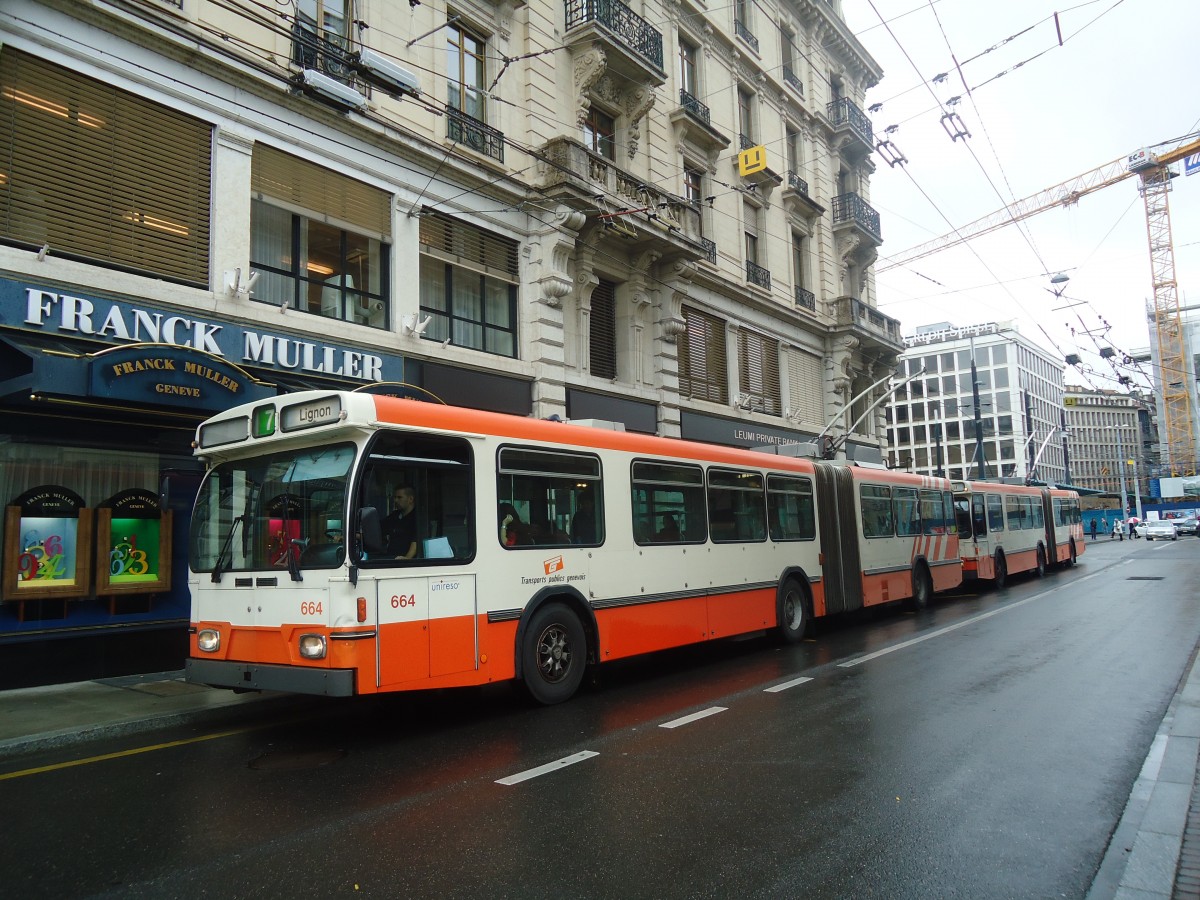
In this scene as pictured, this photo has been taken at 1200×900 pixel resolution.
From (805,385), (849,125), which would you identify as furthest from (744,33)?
(805,385)

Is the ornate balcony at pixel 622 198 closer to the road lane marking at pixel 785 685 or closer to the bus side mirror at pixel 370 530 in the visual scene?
the road lane marking at pixel 785 685

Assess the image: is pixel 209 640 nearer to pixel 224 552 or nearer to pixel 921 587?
pixel 224 552

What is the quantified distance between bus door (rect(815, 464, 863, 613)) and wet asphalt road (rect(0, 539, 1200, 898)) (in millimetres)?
4381

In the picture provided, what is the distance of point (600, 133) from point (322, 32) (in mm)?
8297

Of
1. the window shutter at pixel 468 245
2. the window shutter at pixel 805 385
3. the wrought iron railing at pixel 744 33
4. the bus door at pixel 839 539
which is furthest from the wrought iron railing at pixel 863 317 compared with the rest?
the window shutter at pixel 468 245

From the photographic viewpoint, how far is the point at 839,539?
48.6 feet

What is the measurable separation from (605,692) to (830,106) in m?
28.2

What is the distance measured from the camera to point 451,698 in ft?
31.1

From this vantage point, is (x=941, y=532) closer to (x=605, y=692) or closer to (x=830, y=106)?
(x=605, y=692)

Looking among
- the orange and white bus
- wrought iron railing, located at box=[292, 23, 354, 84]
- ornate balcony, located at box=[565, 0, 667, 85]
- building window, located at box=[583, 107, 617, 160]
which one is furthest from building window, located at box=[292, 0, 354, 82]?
the orange and white bus

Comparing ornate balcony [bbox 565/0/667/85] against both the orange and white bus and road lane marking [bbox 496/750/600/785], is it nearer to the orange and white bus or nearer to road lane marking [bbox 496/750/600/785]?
the orange and white bus

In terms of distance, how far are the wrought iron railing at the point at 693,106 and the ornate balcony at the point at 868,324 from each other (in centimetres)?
937

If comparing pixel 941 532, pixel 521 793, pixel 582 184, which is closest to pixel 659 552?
pixel 521 793

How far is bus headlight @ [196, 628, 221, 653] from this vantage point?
298 inches
